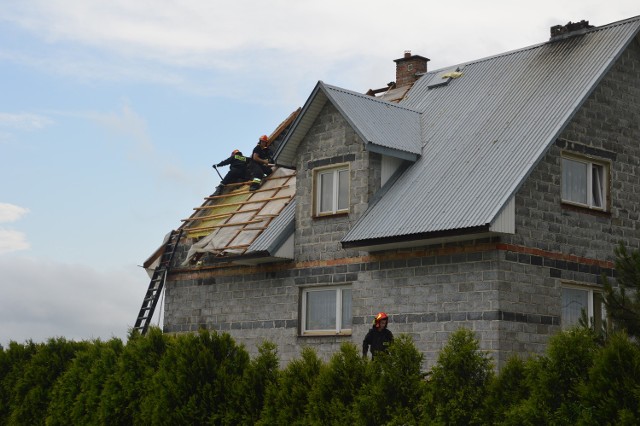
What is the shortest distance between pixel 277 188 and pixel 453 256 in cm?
722

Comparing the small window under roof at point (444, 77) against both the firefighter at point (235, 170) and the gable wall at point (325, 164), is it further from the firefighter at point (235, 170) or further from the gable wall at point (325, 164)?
the firefighter at point (235, 170)

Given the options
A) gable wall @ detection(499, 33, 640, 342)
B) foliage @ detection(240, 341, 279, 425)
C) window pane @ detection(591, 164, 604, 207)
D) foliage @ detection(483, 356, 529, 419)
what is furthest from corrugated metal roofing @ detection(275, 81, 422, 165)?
foliage @ detection(483, 356, 529, 419)

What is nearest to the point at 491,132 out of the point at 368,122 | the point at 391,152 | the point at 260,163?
the point at 391,152

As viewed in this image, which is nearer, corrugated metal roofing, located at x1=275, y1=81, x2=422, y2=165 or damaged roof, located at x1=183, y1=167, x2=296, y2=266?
corrugated metal roofing, located at x1=275, y1=81, x2=422, y2=165

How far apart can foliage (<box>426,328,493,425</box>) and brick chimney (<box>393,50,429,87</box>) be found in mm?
15201

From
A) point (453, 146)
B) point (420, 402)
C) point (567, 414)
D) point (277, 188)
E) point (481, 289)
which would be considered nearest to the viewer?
point (567, 414)

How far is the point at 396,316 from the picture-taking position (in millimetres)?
21359

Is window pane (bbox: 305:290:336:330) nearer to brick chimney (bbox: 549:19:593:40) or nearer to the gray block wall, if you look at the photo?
the gray block wall

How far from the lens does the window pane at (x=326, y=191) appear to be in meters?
23.7

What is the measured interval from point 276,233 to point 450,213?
5.12 meters

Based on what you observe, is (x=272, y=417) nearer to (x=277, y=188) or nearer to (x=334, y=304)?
(x=334, y=304)

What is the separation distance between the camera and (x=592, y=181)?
22.5 m

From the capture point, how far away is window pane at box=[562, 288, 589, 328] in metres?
21.2

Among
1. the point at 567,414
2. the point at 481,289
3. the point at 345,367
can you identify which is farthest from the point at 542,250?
the point at 567,414
